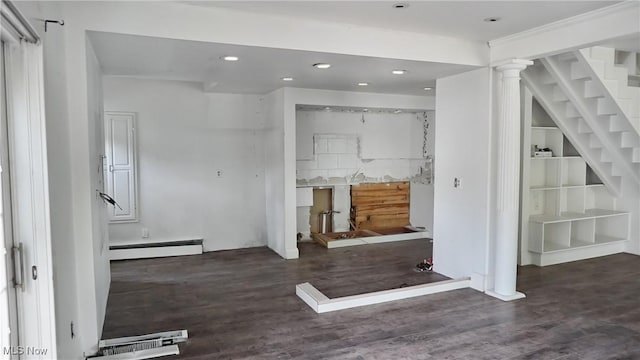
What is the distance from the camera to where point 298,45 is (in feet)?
11.4

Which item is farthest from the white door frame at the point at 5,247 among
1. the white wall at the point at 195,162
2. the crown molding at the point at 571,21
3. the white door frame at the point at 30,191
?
the white wall at the point at 195,162

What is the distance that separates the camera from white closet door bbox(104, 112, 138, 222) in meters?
5.70

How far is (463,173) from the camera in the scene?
15.1ft

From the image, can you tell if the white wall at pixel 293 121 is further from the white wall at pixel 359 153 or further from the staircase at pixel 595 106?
the staircase at pixel 595 106

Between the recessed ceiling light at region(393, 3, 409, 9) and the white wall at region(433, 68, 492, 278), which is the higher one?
the recessed ceiling light at region(393, 3, 409, 9)

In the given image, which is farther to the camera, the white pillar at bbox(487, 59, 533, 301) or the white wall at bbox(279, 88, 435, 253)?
the white wall at bbox(279, 88, 435, 253)

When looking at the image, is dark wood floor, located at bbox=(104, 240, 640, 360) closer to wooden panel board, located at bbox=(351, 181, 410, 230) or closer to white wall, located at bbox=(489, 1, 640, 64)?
wooden panel board, located at bbox=(351, 181, 410, 230)

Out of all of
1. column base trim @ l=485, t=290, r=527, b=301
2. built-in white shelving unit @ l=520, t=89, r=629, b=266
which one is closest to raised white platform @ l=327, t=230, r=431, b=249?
built-in white shelving unit @ l=520, t=89, r=629, b=266

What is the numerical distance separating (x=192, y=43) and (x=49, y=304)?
1938 millimetres

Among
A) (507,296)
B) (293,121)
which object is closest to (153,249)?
(293,121)

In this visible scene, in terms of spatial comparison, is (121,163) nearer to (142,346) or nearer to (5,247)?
(142,346)

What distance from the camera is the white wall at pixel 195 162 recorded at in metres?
5.87

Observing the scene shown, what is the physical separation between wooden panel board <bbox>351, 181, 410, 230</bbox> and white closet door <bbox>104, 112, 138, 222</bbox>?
10.7ft

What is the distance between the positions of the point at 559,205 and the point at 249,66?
426 centimetres
